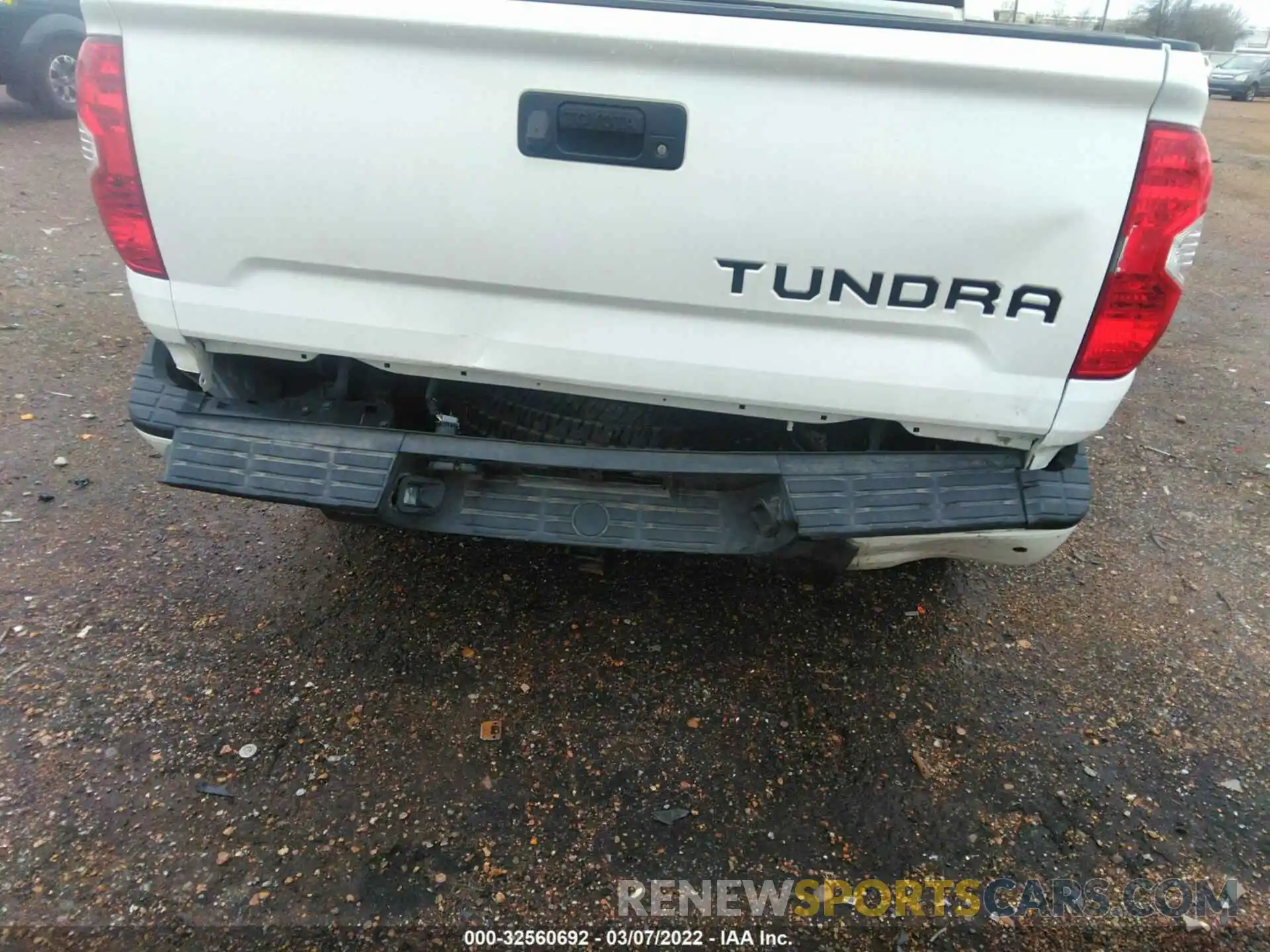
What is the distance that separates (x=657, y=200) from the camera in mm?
1896

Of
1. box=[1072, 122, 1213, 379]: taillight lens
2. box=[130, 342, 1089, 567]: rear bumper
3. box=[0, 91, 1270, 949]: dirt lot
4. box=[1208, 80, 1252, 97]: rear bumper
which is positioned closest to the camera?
box=[1072, 122, 1213, 379]: taillight lens

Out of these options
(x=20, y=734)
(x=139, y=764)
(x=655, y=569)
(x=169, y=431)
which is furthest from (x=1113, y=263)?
(x=20, y=734)

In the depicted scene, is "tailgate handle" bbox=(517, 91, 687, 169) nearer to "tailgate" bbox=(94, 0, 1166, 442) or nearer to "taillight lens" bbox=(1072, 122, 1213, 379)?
"tailgate" bbox=(94, 0, 1166, 442)

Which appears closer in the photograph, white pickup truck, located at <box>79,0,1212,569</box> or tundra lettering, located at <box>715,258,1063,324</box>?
white pickup truck, located at <box>79,0,1212,569</box>

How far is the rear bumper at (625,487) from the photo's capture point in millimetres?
2119

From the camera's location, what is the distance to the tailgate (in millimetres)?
1770

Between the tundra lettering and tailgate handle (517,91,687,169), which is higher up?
tailgate handle (517,91,687,169)

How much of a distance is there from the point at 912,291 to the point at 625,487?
0.87 meters

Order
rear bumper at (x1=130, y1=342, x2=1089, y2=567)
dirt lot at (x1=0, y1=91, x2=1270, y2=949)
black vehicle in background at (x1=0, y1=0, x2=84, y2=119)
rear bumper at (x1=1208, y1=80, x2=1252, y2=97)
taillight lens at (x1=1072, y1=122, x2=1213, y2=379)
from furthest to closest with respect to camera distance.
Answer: rear bumper at (x1=1208, y1=80, x2=1252, y2=97)
black vehicle in background at (x1=0, y1=0, x2=84, y2=119)
rear bumper at (x1=130, y1=342, x2=1089, y2=567)
dirt lot at (x1=0, y1=91, x2=1270, y2=949)
taillight lens at (x1=1072, y1=122, x2=1213, y2=379)

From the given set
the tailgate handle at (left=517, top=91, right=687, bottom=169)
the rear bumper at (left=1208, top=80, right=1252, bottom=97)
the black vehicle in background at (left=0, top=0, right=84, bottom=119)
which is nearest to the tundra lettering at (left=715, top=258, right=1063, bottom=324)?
the tailgate handle at (left=517, top=91, right=687, bottom=169)

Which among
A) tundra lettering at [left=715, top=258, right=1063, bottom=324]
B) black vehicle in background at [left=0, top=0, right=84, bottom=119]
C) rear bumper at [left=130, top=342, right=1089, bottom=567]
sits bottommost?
black vehicle in background at [left=0, top=0, right=84, bottom=119]

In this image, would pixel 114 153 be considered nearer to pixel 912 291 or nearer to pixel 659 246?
pixel 659 246

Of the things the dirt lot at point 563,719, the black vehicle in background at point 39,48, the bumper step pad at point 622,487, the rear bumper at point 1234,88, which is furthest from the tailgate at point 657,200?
the rear bumper at point 1234,88

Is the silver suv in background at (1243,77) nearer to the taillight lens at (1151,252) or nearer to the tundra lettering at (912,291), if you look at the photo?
the taillight lens at (1151,252)
